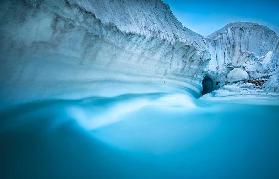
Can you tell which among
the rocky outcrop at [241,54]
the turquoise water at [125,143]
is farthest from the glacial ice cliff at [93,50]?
the rocky outcrop at [241,54]

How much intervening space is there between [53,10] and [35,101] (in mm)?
842

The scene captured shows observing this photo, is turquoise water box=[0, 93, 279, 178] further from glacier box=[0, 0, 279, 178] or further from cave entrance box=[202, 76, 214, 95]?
cave entrance box=[202, 76, 214, 95]

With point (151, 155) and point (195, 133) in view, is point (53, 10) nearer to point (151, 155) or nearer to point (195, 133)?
point (151, 155)

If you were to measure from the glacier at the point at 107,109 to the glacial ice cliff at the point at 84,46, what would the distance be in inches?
0.4

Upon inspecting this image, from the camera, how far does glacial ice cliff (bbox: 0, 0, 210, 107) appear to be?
2.28 m

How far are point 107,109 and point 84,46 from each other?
2.64ft

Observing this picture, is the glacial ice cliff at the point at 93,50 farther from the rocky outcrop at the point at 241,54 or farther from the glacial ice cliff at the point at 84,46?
the rocky outcrop at the point at 241,54

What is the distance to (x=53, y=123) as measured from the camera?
2.68 meters

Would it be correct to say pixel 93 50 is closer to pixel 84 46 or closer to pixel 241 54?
pixel 84 46

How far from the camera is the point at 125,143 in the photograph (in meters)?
2.80

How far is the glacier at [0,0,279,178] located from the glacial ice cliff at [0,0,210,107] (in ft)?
0.03

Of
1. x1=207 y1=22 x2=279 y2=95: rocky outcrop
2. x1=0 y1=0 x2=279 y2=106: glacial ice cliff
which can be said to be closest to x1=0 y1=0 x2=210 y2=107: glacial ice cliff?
x1=0 y1=0 x2=279 y2=106: glacial ice cliff

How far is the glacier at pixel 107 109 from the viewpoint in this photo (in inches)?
91.0

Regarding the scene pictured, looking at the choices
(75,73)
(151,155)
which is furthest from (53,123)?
(151,155)
